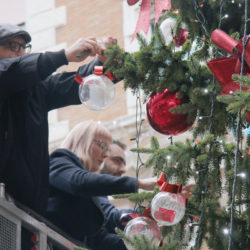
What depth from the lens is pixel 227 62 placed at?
139 inches

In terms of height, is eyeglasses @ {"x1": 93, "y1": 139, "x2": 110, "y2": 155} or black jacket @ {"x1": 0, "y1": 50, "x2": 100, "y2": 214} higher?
black jacket @ {"x1": 0, "y1": 50, "x2": 100, "y2": 214}

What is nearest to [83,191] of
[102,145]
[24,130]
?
[24,130]

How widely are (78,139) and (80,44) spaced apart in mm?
959

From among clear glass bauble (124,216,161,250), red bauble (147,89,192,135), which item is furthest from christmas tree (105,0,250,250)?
clear glass bauble (124,216,161,250)

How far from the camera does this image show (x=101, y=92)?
392cm

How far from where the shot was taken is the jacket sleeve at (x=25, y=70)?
13.1ft

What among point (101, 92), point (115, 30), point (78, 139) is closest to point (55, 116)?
point (115, 30)

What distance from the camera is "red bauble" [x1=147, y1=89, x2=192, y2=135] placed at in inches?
→ 149

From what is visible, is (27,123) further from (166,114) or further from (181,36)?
(181,36)

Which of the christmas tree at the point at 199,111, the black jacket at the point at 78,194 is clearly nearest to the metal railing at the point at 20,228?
the black jacket at the point at 78,194

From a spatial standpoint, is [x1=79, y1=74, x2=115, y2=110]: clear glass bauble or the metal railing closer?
the metal railing

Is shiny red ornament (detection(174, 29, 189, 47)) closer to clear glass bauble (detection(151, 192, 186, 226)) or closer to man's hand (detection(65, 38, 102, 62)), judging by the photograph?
man's hand (detection(65, 38, 102, 62))

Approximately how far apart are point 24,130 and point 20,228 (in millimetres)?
526

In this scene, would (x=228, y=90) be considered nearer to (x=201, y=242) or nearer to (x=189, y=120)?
(x=189, y=120)
